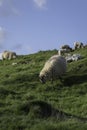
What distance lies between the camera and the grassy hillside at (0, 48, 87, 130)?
1434cm

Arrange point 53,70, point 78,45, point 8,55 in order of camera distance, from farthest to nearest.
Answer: point 8,55
point 78,45
point 53,70

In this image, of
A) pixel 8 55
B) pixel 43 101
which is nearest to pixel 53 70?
pixel 43 101

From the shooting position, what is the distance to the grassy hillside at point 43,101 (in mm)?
14337

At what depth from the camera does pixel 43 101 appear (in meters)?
17.9

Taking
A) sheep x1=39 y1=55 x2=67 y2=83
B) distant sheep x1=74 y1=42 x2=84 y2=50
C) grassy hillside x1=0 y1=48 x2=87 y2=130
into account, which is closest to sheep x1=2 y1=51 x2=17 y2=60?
grassy hillside x1=0 y1=48 x2=87 y2=130

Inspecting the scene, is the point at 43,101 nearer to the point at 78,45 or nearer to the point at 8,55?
the point at 78,45

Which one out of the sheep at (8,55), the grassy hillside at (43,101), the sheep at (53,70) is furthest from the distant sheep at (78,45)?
the sheep at (53,70)

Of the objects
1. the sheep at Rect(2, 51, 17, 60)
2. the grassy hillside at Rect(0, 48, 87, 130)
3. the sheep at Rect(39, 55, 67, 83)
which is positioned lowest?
the grassy hillside at Rect(0, 48, 87, 130)

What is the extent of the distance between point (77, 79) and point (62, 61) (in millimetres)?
2381

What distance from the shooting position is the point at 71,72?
32.2 meters

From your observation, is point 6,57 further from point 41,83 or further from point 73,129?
point 73,129

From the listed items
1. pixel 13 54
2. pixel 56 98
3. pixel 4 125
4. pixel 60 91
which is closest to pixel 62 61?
pixel 60 91

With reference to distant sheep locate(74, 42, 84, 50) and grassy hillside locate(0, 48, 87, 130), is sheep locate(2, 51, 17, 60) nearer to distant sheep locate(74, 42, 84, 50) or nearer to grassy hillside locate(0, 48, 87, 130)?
grassy hillside locate(0, 48, 87, 130)

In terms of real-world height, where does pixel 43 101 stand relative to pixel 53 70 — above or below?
below
